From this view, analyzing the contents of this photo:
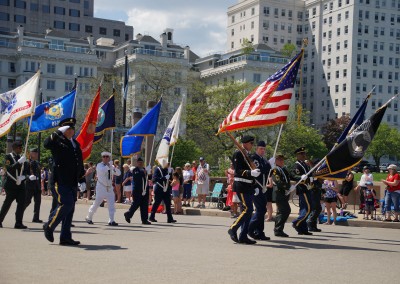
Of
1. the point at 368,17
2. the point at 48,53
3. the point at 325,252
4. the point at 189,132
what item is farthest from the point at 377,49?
the point at 325,252

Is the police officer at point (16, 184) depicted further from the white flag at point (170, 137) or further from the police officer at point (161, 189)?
the white flag at point (170, 137)

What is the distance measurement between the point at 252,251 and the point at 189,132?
6187 centimetres

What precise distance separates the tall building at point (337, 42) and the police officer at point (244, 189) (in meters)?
117

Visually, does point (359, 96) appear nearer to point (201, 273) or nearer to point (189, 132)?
point (189, 132)

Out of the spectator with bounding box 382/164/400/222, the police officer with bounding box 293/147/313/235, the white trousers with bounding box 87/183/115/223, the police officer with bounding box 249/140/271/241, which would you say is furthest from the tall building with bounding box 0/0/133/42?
the police officer with bounding box 249/140/271/241

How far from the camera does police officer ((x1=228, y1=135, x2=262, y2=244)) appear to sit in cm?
1304

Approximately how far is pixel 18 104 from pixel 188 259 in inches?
335

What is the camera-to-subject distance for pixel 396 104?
13538 cm

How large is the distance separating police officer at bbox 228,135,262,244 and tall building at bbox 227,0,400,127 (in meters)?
117

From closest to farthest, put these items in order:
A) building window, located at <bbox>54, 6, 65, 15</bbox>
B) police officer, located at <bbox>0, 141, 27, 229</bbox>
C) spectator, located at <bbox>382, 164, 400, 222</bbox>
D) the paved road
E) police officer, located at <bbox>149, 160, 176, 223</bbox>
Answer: the paved road, police officer, located at <bbox>0, 141, 27, 229</bbox>, police officer, located at <bbox>149, 160, 176, 223</bbox>, spectator, located at <bbox>382, 164, 400, 222</bbox>, building window, located at <bbox>54, 6, 65, 15</bbox>

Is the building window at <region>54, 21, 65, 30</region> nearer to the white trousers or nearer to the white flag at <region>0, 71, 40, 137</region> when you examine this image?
the white flag at <region>0, 71, 40, 137</region>

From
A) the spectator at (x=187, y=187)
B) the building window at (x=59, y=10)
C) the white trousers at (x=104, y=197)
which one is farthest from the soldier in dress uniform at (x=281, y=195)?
the building window at (x=59, y=10)

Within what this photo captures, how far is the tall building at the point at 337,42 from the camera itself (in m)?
130

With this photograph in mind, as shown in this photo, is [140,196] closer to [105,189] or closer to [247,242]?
[105,189]
